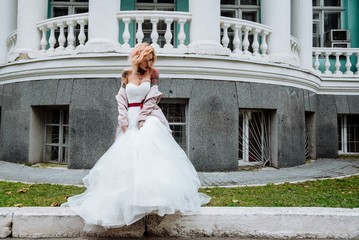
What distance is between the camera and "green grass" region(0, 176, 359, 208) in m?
4.62

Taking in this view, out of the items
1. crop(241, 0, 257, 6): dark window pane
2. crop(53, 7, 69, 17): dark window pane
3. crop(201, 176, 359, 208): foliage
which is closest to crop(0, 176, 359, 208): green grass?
crop(201, 176, 359, 208): foliage

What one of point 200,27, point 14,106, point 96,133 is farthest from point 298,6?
point 14,106

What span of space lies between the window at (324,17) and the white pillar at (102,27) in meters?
8.06

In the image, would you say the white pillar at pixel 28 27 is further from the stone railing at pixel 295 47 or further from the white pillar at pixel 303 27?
the white pillar at pixel 303 27

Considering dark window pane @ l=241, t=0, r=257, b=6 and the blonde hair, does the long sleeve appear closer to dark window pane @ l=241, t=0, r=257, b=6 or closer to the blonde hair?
the blonde hair

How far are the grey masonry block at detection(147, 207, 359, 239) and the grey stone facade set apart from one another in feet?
13.0

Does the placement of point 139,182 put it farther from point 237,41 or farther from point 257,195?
point 237,41

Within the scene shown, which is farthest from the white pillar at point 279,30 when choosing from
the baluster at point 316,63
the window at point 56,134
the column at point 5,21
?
the column at point 5,21

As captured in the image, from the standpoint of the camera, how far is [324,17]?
13.0 meters

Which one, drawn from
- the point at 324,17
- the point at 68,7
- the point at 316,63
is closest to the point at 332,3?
the point at 324,17

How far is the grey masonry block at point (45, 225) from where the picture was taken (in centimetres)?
371

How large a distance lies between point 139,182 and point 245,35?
6.29 meters

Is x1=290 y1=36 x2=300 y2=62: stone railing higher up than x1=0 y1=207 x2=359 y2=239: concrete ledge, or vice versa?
x1=290 y1=36 x2=300 y2=62: stone railing

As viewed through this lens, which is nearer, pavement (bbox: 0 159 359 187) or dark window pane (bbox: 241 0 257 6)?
pavement (bbox: 0 159 359 187)
